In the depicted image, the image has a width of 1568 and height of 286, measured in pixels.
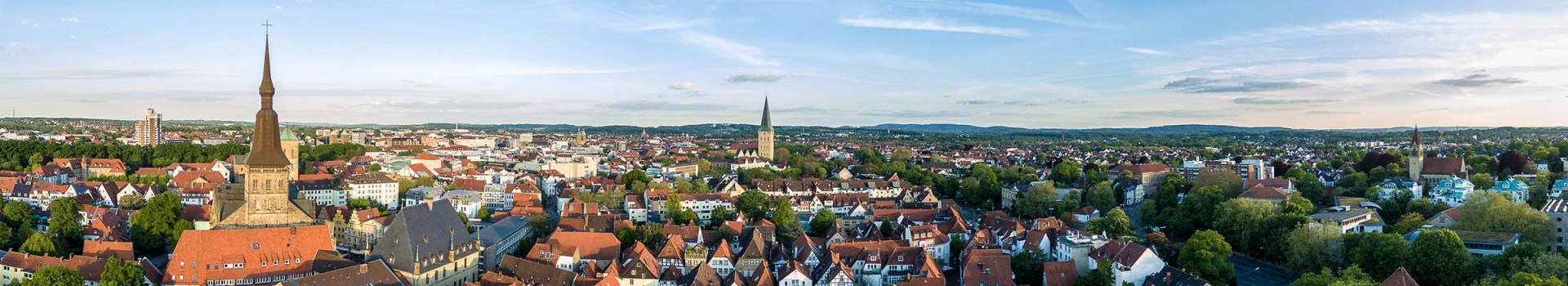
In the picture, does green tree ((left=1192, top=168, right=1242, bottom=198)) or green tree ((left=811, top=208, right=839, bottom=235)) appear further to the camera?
green tree ((left=1192, top=168, right=1242, bottom=198))

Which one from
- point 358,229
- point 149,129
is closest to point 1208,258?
point 358,229

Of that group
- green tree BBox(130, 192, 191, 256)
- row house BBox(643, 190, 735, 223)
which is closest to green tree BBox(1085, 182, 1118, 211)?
row house BBox(643, 190, 735, 223)

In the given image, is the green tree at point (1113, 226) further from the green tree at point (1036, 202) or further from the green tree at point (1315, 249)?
the green tree at point (1036, 202)

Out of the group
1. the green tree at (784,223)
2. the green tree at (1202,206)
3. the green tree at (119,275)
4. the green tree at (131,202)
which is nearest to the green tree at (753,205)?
the green tree at (784,223)

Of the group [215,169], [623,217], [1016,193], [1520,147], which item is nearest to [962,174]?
[1016,193]

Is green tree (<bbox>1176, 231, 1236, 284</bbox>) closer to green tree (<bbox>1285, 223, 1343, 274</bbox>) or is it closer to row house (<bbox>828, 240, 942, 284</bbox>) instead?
green tree (<bbox>1285, 223, 1343, 274</bbox>)

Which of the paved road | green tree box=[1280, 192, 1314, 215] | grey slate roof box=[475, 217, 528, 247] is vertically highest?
green tree box=[1280, 192, 1314, 215]

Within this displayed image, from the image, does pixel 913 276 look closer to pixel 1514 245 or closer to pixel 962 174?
pixel 1514 245
